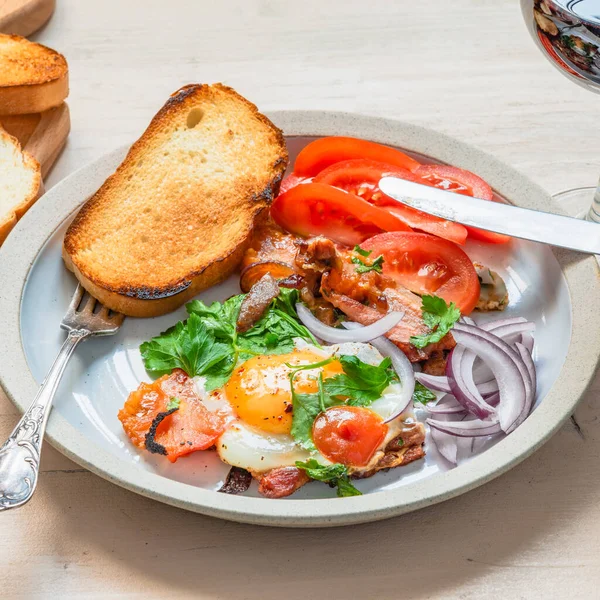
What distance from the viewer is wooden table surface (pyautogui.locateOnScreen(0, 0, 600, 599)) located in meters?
2.62

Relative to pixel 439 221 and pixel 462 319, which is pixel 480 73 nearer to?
pixel 439 221

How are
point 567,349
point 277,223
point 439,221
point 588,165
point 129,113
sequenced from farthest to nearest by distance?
1. point 129,113
2. point 588,165
3. point 277,223
4. point 439,221
5. point 567,349

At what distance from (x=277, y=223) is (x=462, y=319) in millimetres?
1034

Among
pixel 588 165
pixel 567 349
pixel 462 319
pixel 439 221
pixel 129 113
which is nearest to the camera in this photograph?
pixel 567 349

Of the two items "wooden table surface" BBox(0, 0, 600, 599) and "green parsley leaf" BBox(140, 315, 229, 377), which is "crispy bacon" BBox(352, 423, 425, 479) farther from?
"green parsley leaf" BBox(140, 315, 229, 377)

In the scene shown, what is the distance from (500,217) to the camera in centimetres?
344

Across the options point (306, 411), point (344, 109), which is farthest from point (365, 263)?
point (344, 109)

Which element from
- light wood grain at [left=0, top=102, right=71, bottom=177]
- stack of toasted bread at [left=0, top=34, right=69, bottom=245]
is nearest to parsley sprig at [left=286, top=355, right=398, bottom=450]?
stack of toasted bread at [left=0, top=34, right=69, bottom=245]

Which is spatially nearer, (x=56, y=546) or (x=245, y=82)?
(x=56, y=546)

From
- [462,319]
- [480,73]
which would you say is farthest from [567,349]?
[480,73]

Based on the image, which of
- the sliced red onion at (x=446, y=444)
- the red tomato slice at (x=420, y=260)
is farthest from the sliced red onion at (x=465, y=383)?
the red tomato slice at (x=420, y=260)

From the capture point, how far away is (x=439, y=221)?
358 centimetres

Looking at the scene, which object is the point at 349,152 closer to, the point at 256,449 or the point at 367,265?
the point at 367,265

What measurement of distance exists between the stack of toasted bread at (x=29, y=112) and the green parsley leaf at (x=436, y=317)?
204 centimetres
